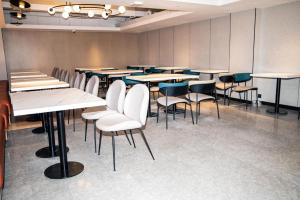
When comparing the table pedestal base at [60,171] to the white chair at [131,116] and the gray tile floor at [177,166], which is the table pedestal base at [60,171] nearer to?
the gray tile floor at [177,166]

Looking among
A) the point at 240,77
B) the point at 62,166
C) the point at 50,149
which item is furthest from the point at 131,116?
the point at 240,77

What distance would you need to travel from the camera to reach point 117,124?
2.62 m

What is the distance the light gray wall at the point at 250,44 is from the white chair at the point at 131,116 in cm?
430

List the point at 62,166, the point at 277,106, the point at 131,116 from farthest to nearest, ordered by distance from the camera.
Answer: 1. the point at 277,106
2. the point at 131,116
3. the point at 62,166

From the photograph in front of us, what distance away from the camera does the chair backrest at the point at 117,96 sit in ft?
10.3

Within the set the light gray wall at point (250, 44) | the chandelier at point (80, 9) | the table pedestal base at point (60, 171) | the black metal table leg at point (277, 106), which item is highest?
the chandelier at point (80, 9)

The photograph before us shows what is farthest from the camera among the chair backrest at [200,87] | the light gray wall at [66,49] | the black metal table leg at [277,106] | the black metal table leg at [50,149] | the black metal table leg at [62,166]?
the light gray wall at [66,49]

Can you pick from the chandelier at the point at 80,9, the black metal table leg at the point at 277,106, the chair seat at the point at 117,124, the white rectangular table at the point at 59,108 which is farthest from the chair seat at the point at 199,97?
the chandelier at the point at 80,9

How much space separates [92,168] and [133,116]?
78cm

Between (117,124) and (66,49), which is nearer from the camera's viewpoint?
(117,124)

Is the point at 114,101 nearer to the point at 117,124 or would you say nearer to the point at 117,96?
the point at 117,96

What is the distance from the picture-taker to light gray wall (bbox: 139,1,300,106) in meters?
5.41

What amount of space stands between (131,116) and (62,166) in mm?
976

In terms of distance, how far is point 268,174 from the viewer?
8.18 ft
